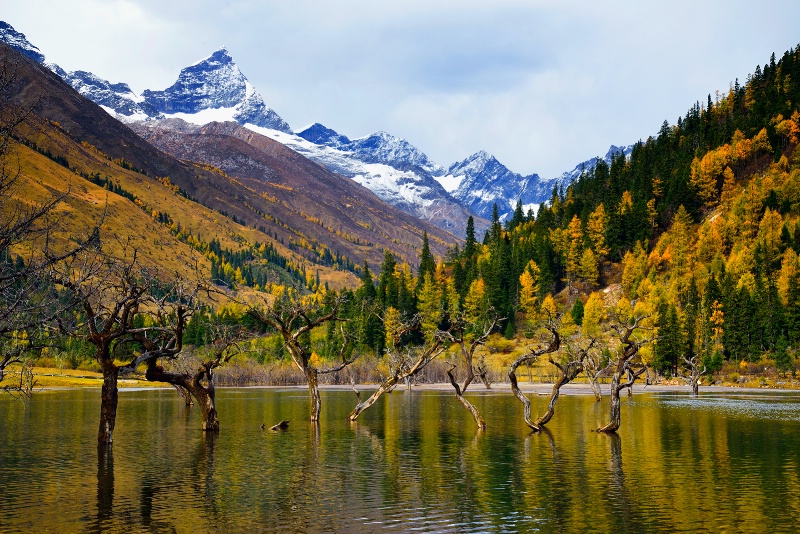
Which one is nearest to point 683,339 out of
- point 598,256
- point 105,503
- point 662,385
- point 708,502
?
point 662,385

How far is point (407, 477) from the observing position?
3822cm

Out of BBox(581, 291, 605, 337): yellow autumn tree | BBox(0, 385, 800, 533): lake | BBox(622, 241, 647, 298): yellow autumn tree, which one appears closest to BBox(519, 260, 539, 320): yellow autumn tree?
BBox(581, 291, 605, 337): yellow autumn tree

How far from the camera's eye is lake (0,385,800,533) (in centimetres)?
2822

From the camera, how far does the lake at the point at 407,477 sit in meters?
28.2

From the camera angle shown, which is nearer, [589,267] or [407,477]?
[407,477]

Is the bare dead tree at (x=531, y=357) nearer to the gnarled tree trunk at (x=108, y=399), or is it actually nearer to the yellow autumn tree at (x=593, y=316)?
the gnarled tree trunk at (x=108, y=399)

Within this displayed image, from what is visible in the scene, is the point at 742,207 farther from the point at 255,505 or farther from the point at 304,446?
the point at 255,505

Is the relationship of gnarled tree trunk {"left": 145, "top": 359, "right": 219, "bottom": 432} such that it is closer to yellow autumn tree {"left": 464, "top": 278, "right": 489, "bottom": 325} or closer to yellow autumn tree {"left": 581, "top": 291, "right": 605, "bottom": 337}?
yellow autumn tree {"left": 581, "top": 291, "right": 605, "bottom": 337}

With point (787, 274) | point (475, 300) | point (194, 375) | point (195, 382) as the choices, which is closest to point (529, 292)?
point (475, 300)

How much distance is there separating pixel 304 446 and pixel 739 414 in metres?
45.0

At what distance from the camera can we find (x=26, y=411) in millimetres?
84188

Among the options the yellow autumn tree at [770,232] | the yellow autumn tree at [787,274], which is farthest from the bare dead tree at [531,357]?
the yellow autumn tree at [770,232]

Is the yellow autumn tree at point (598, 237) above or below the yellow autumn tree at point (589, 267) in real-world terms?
above

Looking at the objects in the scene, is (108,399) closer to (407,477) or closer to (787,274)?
(407,477)
